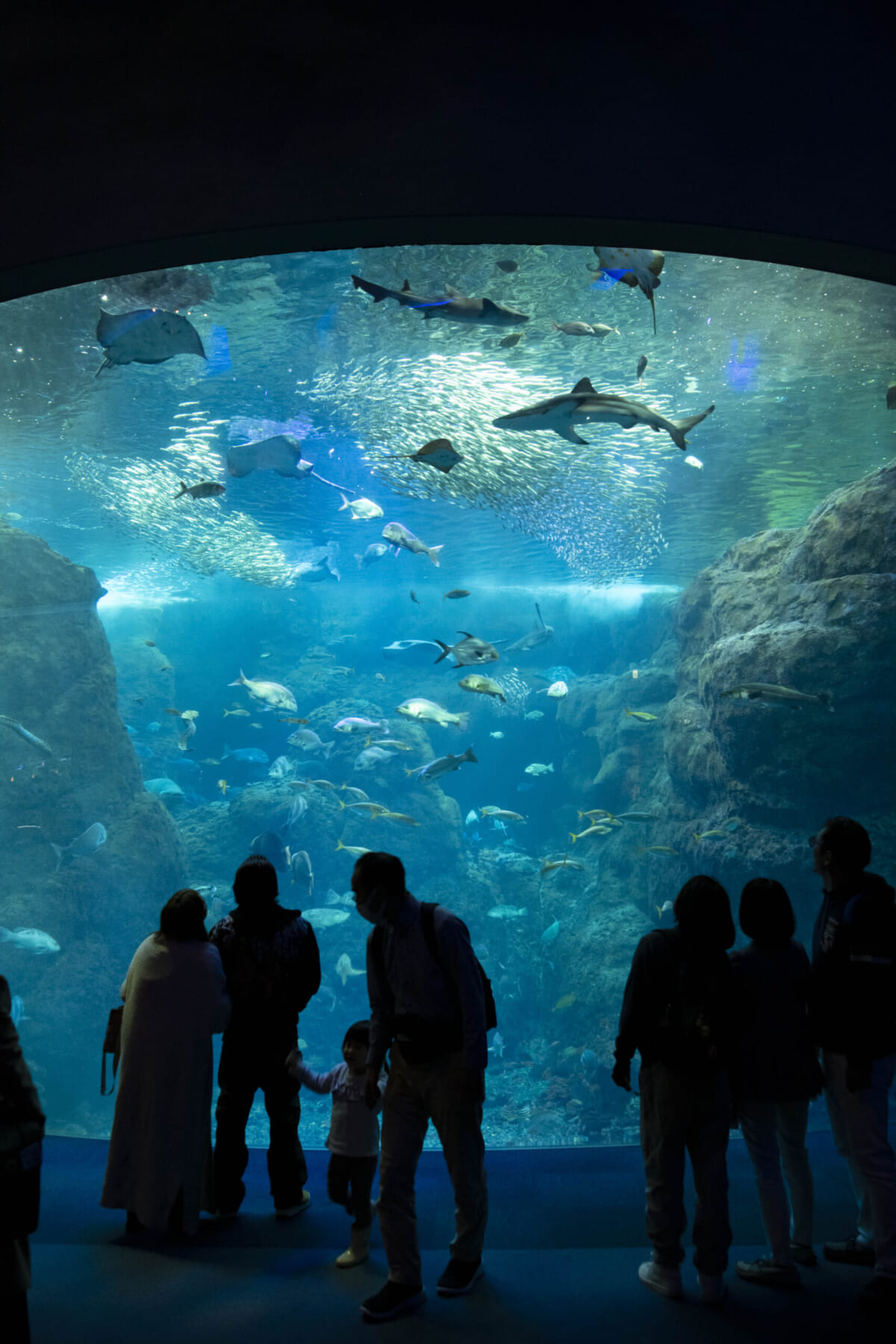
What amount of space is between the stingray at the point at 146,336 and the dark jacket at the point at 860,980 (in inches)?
219

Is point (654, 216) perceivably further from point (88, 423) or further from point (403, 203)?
point (88, 423)

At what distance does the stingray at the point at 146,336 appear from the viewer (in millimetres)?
5383

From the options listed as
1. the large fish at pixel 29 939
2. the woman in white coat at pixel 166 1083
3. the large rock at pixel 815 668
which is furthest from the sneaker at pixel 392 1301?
the large fish at pixel 29 939

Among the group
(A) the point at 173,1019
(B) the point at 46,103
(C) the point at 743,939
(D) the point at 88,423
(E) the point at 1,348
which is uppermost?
(D) the point at 88,423

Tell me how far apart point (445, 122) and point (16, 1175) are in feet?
11.3

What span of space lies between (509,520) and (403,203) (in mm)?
16037

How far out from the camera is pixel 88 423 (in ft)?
37.2

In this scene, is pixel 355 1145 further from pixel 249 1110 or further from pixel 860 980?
pixel 860 980

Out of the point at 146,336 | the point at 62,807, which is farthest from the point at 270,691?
the point at 146,336

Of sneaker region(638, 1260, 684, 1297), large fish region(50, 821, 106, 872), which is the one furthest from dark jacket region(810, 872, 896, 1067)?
large fish region(50, 821, 106, 872)

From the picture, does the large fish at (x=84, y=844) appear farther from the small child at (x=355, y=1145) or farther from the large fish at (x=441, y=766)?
the small child at (x=355, y=1145)

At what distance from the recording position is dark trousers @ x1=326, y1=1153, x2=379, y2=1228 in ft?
10.1

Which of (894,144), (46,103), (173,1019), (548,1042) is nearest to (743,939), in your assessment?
(548,1042)

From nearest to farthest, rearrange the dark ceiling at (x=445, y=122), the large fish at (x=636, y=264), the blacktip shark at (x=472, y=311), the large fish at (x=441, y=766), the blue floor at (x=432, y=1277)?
the dark ceiling at (x=445, y=122) < the blue floor at (x=432, y=1277) < the large fish at (x=636, y=264) < the blacktip shark at (x=472, y=311) < the large fish at (x=441, y=766)
